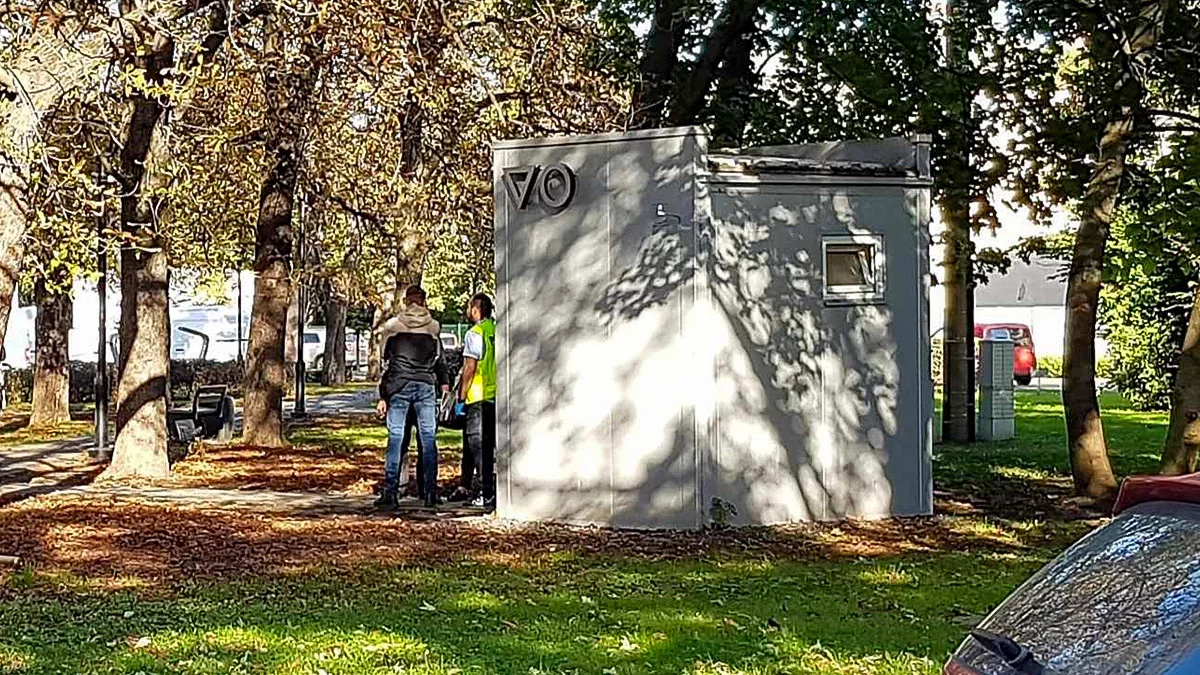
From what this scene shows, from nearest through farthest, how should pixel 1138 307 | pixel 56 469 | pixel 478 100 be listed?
pixel 478 100
pixel 56 469
pixel 1138 307

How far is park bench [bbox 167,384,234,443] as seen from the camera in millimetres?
23281

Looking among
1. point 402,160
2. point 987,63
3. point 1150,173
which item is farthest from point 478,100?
point 1150,173

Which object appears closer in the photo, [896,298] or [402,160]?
[896,298]

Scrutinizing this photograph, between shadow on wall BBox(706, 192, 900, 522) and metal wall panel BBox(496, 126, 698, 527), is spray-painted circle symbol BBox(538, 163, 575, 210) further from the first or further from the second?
shadow on wall BBox(706, 192, 900, 522)

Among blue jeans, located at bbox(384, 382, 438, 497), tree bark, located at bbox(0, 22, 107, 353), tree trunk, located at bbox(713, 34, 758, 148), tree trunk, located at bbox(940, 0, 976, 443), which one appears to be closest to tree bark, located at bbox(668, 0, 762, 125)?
tree trunk, located at bbox(713, 34, 758, 148)

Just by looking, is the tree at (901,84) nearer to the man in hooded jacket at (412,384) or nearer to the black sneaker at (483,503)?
the man in hooded jacket at (412,384)

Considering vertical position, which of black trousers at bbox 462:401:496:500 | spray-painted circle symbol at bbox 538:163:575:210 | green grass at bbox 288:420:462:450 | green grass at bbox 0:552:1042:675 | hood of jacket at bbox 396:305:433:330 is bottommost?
green grass at bbox 0:552:1042:675

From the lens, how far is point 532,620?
9.05 m

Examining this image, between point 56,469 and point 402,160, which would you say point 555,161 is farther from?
point 56,469

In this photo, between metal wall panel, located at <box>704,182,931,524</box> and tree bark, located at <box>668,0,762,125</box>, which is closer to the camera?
metal wall panel, located at <box>704,182,931,524</box>

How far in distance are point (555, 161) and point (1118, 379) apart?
24344mm

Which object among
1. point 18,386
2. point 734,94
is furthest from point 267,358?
point 18,386

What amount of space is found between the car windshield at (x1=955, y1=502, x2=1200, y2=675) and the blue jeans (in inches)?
458

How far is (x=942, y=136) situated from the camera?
54.3 ft
